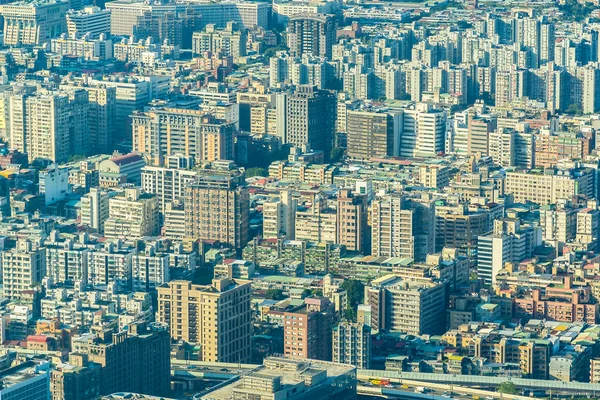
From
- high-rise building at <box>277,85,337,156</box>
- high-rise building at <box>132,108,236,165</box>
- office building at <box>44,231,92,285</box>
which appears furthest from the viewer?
high-rise building at <box>277,85,337,156</box>

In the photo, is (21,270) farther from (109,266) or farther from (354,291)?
(354,291)

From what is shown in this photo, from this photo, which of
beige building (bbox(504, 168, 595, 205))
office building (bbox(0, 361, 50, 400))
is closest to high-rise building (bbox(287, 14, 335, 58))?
beige building (bbox(504, 168, 595, 205))

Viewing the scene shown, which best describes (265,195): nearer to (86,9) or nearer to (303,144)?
(303,144)

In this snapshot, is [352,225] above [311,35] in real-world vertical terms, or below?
below

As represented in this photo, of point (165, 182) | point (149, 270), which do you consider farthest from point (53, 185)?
point (149, 270)

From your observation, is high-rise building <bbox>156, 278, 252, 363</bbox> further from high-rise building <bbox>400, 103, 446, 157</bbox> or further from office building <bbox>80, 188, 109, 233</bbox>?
high-rise building <bbox>400, 103, 446, 157</bbox>

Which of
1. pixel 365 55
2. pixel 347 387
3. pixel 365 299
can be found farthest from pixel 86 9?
pixel 347 387

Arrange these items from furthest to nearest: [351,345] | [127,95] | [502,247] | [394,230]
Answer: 1. [127,95]
2. [394,230]
3. [502,247]
4. [351,345]
